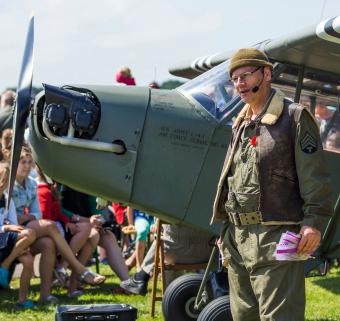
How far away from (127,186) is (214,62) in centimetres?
296

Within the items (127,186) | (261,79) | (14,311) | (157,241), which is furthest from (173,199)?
(14,311)

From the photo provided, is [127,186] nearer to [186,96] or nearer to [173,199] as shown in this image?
[173,199]

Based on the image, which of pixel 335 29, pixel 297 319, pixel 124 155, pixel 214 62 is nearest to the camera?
pixel 297 319

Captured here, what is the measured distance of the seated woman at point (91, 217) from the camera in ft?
30.5

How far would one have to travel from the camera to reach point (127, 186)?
5867 millimetres

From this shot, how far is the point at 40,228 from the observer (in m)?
8.27

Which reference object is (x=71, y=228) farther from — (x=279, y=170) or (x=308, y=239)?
(x=308, y=239)

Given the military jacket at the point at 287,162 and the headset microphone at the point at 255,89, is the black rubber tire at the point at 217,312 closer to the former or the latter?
the military jacket at the point at 287,162

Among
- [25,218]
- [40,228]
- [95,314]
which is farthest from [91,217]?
[95,314]

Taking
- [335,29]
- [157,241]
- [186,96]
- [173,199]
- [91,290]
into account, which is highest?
[335,29]

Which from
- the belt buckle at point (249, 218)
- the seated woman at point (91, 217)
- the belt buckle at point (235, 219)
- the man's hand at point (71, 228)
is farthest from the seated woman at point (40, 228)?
the belt buckle at point (249, 218)

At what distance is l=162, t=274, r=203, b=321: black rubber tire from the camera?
264 inches

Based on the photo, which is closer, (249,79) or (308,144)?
(308,144)

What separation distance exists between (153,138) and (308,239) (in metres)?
2.01
